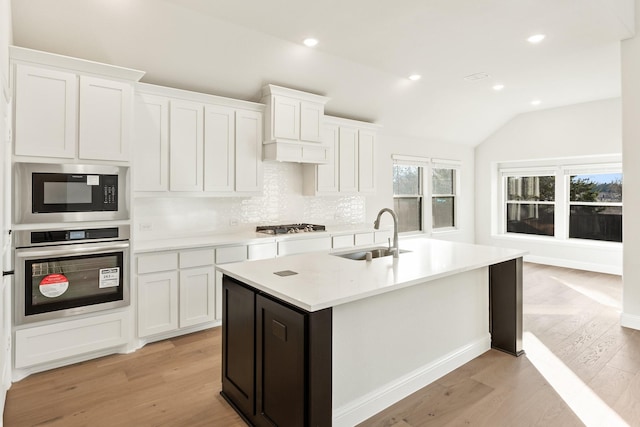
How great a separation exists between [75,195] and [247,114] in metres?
2.00

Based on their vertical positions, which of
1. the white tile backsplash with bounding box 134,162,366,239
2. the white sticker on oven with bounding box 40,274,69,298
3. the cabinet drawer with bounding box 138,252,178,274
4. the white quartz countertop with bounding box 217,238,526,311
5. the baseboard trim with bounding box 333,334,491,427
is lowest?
the baseboard trim with bounding box 333,334,491,427

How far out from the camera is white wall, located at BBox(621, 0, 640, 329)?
3.77 m

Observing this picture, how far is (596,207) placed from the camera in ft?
21.4

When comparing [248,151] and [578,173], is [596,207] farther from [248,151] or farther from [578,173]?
[248,151]

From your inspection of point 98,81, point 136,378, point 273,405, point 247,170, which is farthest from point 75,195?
point 273,405

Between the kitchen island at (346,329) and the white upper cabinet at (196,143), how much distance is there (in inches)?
66.6

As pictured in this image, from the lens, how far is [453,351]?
9.52ft

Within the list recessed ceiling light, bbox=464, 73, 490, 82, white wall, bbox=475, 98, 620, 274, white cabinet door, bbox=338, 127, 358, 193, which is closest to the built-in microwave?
white cabinet door, bbox=338, 127, 358, 193

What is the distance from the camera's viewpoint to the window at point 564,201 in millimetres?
6363

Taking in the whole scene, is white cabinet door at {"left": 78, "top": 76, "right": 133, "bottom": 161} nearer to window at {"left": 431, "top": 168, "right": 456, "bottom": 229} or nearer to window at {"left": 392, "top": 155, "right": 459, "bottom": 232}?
window at {"left": 392, "top": 155, "right": 459, "bottom": 232}

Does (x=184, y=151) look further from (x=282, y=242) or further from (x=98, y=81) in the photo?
(x=282, y=242)

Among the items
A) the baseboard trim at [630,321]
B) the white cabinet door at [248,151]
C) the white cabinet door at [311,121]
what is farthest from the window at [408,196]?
the baseboard trim at [630,321]

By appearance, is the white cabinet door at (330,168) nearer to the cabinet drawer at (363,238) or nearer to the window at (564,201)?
the cabinet drawer at (363,238)

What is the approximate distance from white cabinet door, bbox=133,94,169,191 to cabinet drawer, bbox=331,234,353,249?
82.3 inches
